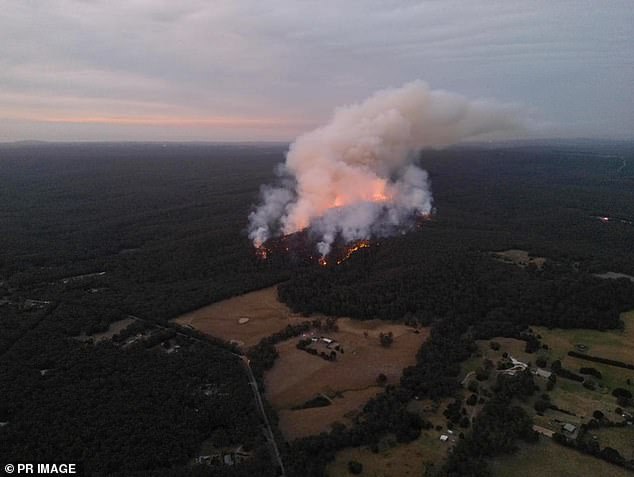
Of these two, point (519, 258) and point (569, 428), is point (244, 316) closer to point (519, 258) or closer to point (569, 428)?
point (569, 428)

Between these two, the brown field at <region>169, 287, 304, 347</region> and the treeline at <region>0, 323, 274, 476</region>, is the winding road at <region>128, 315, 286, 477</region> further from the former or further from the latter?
the brown field at <region>169, 287, 304, 347</region>

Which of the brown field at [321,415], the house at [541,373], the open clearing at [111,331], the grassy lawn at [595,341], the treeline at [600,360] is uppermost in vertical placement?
the open clearing at [111,331]

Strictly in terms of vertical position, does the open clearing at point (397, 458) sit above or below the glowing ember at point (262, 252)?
below

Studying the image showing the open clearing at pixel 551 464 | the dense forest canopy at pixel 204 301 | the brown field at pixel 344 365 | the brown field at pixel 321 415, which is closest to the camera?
the open clearing at pixel 551 464

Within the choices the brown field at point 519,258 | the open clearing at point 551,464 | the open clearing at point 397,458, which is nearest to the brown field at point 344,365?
the open clearing at point 397,458

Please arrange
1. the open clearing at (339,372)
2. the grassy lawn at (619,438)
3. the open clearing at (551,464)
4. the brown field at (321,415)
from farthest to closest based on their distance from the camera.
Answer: the open clearing at (339,372)
the brown field at (321,415)
the grassy lawn at (619,438)
the open clearing at (551,464)

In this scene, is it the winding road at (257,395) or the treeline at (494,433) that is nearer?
the treeline at (494,433)

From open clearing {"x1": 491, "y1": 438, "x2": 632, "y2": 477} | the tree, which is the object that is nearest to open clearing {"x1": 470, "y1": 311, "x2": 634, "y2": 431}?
open clearing {"x1": 491, "y1": 438, "x2": 632, "y2": 477}

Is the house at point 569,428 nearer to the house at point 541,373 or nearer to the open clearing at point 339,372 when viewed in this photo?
the house at point 541,373
